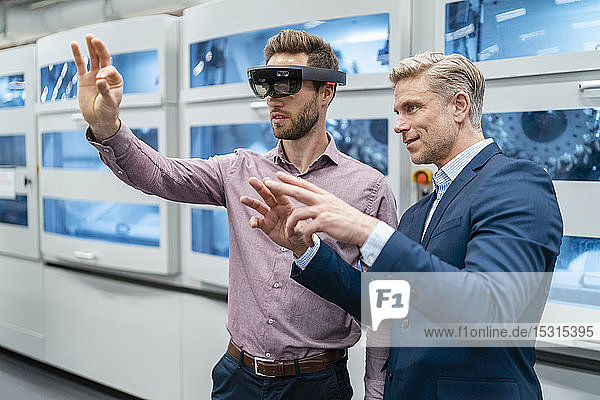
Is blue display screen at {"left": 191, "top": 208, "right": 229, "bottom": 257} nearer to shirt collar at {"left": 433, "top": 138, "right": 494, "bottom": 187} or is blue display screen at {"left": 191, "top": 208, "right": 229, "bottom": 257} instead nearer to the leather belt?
the leather belt

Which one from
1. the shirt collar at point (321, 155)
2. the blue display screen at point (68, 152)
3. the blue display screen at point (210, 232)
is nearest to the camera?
the shirt collar at point (321, 155)

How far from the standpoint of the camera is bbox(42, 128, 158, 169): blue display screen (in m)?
3.05

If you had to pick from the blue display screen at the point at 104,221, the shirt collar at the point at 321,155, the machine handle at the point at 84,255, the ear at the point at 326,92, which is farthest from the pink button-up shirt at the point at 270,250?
the machine handle at the point at 84,255

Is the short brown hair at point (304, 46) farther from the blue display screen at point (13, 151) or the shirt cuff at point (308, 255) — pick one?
the blue display screen at point (13, 151)

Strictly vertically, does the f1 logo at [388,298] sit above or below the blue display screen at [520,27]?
below

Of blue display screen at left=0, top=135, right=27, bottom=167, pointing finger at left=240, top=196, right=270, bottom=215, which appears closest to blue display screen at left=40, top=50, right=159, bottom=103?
blue display screen at left=0, top=135, right=27, bottom=167

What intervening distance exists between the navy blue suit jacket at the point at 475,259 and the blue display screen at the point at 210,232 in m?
1.36

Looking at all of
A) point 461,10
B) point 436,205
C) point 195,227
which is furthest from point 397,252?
point 195,227

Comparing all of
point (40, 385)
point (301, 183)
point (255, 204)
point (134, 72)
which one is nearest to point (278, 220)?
point (255, 204)

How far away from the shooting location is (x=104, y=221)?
3.00 metres

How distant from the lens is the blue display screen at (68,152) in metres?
3.05

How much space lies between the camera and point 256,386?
1.45 meters

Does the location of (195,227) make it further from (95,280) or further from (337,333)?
(337,333)

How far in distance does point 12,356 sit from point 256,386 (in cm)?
319
